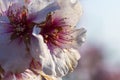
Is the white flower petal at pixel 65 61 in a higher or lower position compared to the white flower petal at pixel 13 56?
lower

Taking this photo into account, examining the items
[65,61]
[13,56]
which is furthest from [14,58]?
[65,61]

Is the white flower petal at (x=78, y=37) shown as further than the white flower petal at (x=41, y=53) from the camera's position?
Yes

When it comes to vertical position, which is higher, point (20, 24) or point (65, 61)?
point (20, 24)

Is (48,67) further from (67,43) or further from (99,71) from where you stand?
(99,71)

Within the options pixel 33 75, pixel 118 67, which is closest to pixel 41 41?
pixel 33 75

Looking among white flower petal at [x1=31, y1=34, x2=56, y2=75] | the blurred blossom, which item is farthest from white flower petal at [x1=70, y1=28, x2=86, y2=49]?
white flower petal at [x1=31, y1=34, x2=56, y2=75]

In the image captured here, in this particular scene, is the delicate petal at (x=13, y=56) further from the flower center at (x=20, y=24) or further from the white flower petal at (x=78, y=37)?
the white flower petal at (x=78, y=37)

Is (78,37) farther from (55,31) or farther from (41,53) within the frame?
(41,53)

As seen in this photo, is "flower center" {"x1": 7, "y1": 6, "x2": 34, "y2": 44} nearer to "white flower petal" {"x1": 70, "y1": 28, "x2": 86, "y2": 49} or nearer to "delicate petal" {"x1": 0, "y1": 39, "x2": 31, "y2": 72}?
"delicate petal" {"x1": 0, "y1": 39, "x2": 31, "y2": 72}

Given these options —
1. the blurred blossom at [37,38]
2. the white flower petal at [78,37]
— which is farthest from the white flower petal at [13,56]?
the white flower petal at [78,37]
